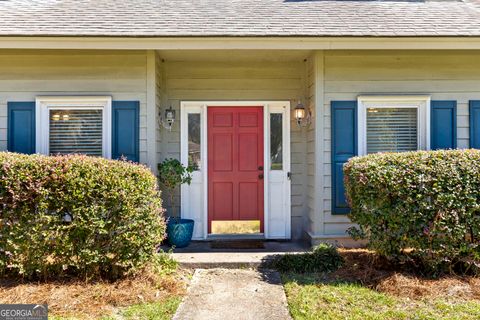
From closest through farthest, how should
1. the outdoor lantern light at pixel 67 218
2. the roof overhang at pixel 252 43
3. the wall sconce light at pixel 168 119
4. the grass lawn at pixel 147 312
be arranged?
the grass lawn at pixel 147 312, the outdoor lantern light at pixel 67 218, the roof overhang at pixel 252 43, the wall sconce light at pixel 168 119

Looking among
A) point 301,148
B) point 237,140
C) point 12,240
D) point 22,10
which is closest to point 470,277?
point 301,148

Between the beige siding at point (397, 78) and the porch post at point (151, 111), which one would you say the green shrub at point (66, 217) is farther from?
the beige siding at point (397, 78)

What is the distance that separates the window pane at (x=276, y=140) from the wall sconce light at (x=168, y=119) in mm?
1497

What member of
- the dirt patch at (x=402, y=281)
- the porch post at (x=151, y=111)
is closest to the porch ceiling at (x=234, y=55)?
the porch post at (x=151, y=111)

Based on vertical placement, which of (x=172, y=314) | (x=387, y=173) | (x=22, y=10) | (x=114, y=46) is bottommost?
(x=172, y=314)

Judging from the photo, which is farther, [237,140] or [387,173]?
[237,140]

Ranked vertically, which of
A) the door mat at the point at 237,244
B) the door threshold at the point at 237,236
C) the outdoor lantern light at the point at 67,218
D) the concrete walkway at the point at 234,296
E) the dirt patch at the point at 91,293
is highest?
the outdoor lantern light at the point at 67,218

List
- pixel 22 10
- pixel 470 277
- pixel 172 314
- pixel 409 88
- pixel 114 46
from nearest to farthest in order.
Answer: pixel 172 314 < pixel 470 277 < pixel 114 46 < pixel 409 88 < pixel 22 10

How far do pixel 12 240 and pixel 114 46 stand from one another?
2530mm

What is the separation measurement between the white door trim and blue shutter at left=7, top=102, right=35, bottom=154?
6.54ft

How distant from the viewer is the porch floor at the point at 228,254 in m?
4.43

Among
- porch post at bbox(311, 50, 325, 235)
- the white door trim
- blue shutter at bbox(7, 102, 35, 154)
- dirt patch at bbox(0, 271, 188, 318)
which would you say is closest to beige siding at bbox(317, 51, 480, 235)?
porch post at bbox(311, 50, 325, 235)

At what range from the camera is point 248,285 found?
392 cm

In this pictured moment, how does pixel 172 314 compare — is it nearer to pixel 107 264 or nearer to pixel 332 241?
pixel 107 264
